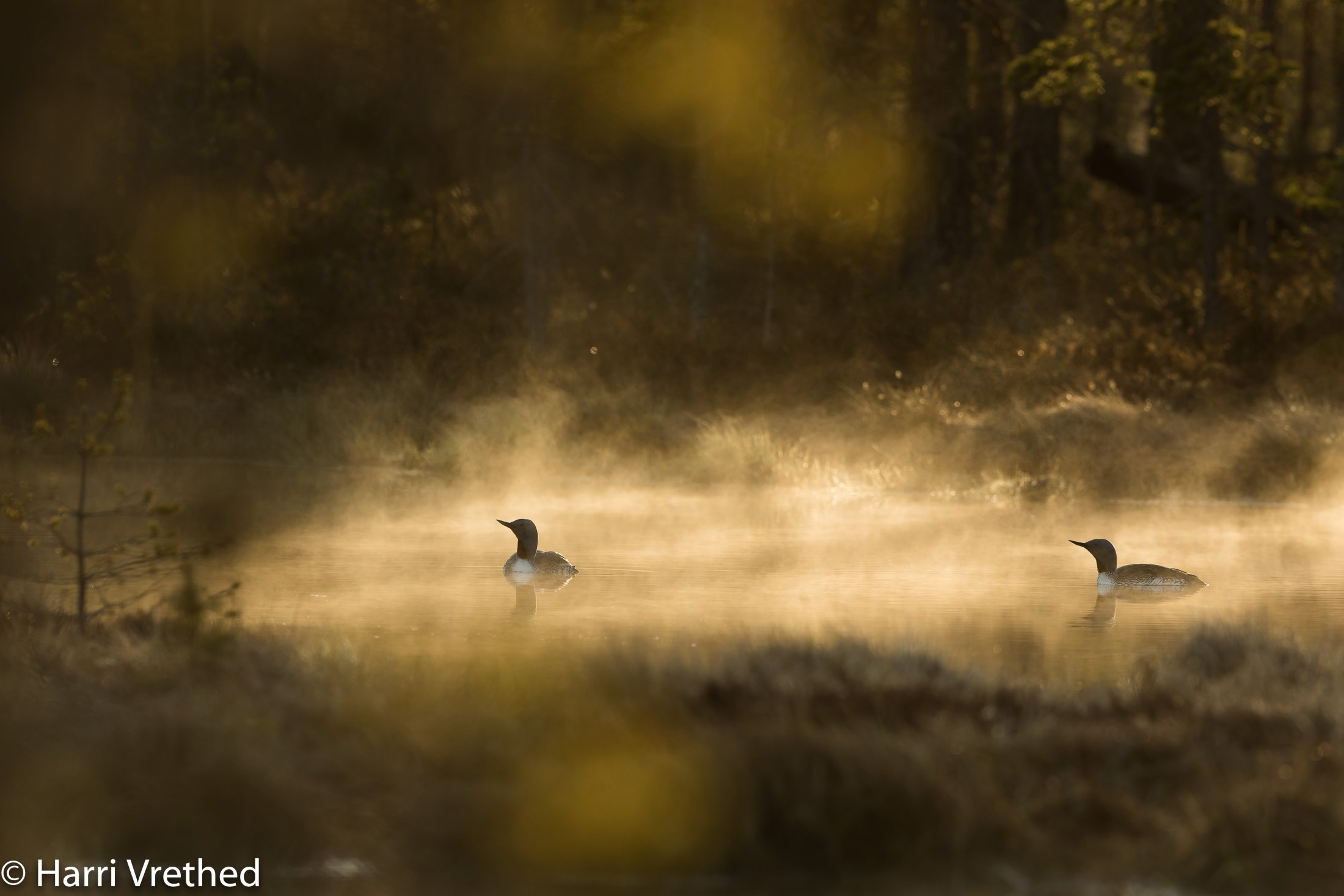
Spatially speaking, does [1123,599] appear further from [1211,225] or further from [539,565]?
[1211,225]

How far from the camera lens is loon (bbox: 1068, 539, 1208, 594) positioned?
42.7 feet

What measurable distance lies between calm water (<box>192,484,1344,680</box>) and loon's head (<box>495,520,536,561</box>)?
0.35 meters

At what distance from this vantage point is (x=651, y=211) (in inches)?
1373

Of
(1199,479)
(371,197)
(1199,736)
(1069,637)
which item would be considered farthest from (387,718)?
(371,197)

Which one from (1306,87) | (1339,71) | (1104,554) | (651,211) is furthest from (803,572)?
(1306,87)

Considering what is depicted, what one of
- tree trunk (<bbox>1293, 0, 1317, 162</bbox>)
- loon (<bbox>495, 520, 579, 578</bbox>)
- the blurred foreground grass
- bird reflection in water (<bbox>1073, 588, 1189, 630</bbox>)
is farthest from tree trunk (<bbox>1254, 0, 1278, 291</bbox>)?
the blurred foreground grass

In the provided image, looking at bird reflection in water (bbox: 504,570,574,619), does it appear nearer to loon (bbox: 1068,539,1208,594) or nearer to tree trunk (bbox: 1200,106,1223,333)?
loon (bbox: 1068,539,1208,594)

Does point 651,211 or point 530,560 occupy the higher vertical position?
point 651,211

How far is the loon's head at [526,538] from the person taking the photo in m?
13.6

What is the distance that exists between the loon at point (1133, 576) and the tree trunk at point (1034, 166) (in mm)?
17276

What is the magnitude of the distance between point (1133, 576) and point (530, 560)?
4.18m

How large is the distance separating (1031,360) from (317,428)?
29.1 feet

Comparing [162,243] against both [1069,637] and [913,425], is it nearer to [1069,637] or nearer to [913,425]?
[913,425]

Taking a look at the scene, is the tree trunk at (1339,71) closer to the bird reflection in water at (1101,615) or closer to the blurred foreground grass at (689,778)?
the bird reflection in water at (1101,615)
